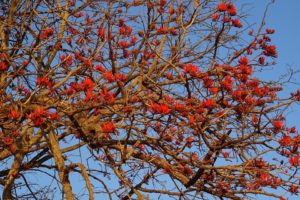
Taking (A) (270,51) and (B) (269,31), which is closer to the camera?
(A) (270,51)

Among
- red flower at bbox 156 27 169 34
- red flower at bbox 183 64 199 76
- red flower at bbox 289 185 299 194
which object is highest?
red flower at bbox 156 27 169 34

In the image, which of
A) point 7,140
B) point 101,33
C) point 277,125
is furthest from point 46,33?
point 277,125

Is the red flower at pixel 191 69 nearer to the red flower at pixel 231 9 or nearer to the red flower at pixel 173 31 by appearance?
the red flower at pixel 231 9

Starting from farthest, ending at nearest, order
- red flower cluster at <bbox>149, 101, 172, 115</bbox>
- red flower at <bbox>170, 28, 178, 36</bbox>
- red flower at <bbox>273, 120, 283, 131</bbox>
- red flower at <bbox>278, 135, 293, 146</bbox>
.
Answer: red flower at <bbox>170, 28, 178, 36</bbox> → red flower at <bbox>273, 120, 283, 131</bbox> → red flower at <bbox>278, 135, 293, 146</bbox> → red flower cluster at <bbox>149, 101, 172, 115</bbox>

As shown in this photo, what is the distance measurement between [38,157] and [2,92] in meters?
1.39

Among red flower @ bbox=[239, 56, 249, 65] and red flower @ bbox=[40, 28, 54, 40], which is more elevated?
red flower @ bbox=[40, 28, 54, 40]

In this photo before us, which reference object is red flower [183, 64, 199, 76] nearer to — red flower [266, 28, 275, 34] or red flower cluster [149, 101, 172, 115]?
red flower cluster [149, 101, 172, 115]

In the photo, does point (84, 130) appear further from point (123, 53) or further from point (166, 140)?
point (123, 53)

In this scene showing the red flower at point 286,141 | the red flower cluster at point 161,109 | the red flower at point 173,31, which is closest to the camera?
the red flower cluster at point 161,109

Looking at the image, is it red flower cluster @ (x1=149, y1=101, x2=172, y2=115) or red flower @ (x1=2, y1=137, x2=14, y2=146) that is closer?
red flower cluster @ (x1=149, y1=101, x2=172, y2=115)

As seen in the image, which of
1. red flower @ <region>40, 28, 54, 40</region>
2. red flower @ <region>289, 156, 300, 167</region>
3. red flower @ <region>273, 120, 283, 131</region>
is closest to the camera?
red flower @ <region>289, 156, 300, 167</region>

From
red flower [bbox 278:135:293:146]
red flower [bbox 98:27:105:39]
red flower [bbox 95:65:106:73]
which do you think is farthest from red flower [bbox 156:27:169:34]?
red flower [bbox 278:135:293:146]

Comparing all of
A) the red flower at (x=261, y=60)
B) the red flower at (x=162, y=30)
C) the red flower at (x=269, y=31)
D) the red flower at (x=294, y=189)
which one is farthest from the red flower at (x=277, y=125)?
the red flower at (x=162, y=30)

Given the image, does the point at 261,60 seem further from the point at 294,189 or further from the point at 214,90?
the point at 294,189
